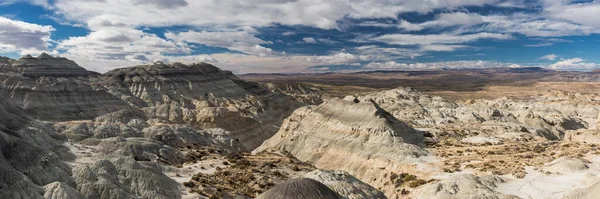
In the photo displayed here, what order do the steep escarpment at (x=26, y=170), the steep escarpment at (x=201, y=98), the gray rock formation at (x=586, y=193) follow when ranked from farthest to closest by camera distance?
the steep escarpment at (x=201, y=98)
the gray rock formation at (x=586, y=193)
the steep escarpment at (x=26, y=170)

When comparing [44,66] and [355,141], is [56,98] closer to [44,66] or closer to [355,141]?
[44,66]

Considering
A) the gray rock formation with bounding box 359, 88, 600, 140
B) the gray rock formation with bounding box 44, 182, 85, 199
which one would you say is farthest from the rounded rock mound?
the gray rock formation with bounding box 359, 88, 600, 140

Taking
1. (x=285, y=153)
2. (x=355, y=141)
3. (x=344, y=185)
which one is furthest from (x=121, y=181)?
(x=285, y=153)

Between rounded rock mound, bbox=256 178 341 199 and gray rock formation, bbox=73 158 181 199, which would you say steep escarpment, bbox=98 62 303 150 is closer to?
gray rock formation, bbox=73 158 181 199

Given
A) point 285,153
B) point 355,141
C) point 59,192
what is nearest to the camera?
point 59,192

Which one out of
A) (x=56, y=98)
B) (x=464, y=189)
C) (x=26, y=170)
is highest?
(x=56, y=98)

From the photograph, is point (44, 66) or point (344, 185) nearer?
point (344, 185)

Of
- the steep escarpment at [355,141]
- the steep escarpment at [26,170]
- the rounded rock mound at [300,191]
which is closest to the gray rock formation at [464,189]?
the steep escarpment at [355,141]

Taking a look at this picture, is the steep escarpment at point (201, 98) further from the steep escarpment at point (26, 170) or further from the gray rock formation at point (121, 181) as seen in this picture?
the steep escarpment at point (26, 170)
